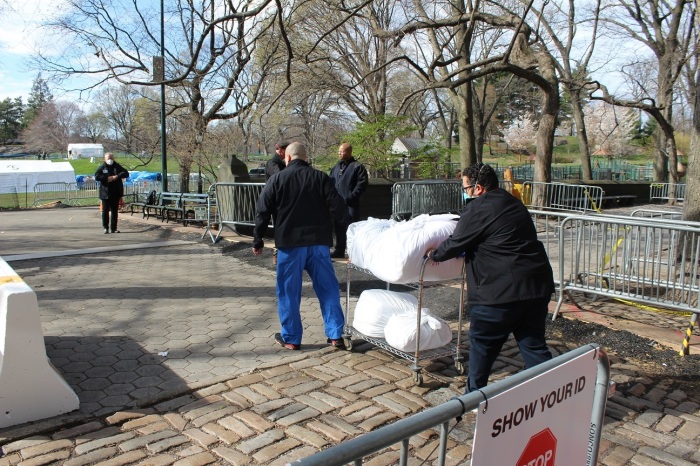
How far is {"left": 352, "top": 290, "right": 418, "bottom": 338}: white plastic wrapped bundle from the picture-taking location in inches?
192

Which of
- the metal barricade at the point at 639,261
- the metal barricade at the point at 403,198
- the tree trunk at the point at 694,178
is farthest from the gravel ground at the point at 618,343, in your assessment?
the metal barricade at the point at 403,198

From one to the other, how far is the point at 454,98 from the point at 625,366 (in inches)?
638

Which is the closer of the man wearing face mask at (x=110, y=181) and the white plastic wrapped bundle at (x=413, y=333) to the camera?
the white plastic wrapped bundle at (x=413, y=333)

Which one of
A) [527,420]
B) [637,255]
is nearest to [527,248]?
[527,420]

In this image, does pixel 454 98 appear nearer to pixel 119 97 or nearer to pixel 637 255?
pixel 637 255

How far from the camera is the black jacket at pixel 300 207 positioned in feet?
16.4

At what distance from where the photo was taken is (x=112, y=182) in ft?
40.4

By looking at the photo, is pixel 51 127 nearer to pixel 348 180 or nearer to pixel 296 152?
pixel 348 180

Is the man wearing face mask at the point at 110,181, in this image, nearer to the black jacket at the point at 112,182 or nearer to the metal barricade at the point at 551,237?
the black jacket at the point at 112,182

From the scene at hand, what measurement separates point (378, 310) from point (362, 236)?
Answer: 2.15 feet

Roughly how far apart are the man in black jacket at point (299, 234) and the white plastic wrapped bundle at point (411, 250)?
0.53 metres

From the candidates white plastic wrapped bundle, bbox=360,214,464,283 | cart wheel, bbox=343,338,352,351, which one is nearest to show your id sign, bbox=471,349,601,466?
white plastic wrapped bundle, bbox=360,214,464,283

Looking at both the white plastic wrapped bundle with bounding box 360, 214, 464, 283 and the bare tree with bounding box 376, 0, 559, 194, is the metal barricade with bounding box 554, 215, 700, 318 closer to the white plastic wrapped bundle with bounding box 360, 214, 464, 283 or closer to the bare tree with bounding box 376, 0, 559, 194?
the white plastic wrapped bundle with bounding box 360, 214, 464, 283

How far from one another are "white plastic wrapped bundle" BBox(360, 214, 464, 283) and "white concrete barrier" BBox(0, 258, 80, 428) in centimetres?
247
